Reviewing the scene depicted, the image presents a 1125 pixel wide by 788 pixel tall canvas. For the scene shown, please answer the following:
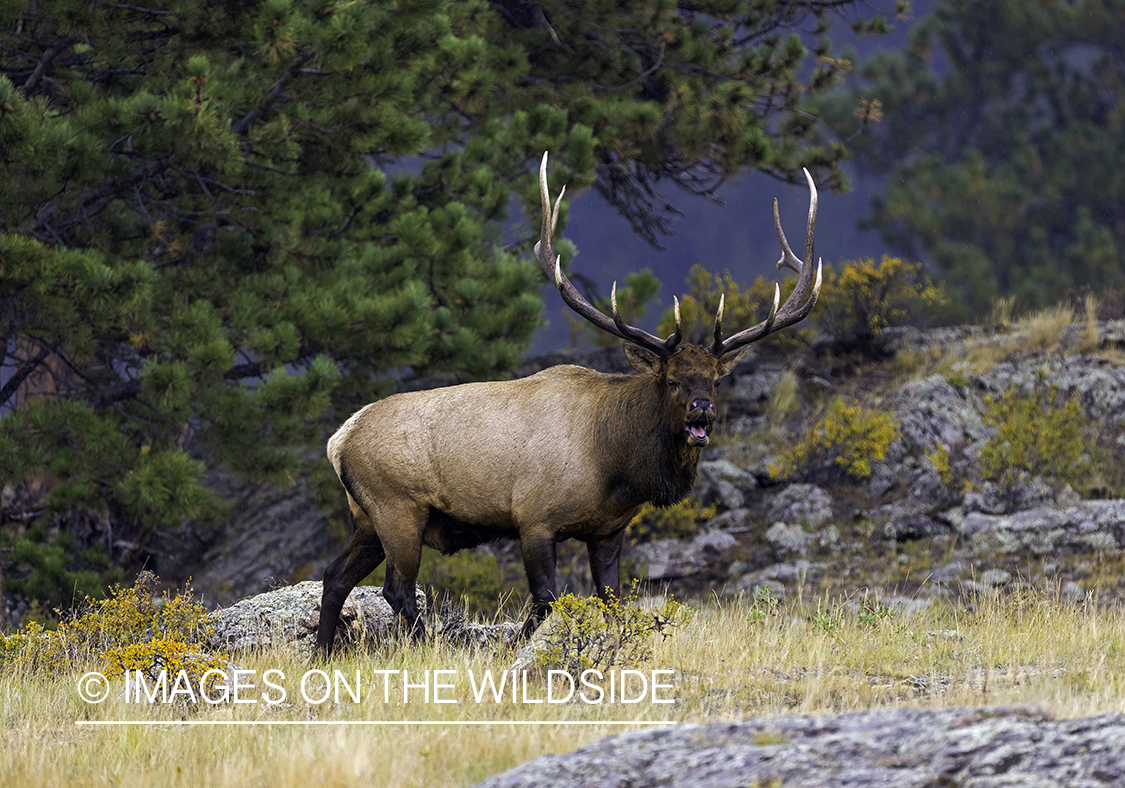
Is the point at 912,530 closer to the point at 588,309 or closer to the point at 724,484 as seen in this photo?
the point at 724,484

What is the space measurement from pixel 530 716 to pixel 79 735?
2.00 metres

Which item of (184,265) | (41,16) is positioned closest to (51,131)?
(41,16)

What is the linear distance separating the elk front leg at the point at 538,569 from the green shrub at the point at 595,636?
0.68 meters

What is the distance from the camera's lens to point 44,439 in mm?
11531

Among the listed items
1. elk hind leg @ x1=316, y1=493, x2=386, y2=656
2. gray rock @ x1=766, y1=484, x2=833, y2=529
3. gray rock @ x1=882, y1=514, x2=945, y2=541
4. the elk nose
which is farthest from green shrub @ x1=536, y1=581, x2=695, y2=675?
gray rock @ x1=766, y1=484, x2=833, y2=529

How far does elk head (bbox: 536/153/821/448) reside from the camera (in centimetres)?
715

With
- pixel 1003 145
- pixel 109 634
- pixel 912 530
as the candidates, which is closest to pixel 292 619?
pixel 109 634

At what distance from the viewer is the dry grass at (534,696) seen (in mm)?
4770

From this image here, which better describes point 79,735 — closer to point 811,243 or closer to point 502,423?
point 502,423

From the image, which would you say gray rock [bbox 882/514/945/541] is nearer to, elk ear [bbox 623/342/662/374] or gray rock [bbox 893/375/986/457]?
gray rock [bbox 893/375/986/457]

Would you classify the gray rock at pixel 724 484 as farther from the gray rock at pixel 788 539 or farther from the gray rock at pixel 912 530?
the gray rock at pixel 912 530

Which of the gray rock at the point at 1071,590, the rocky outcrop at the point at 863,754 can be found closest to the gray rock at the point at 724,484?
the gray rock at the point at 1071,590

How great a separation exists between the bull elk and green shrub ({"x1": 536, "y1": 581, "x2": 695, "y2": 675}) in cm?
64

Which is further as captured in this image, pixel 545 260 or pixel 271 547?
pixel 271 547
